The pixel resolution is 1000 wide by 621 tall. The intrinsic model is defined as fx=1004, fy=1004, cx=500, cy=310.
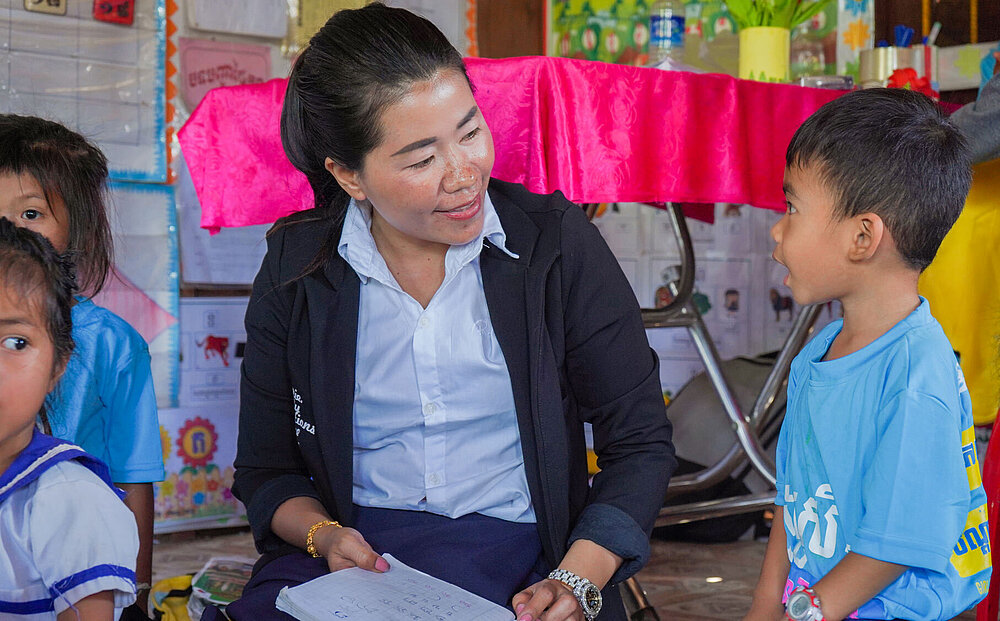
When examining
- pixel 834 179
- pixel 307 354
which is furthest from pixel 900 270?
pixel 307 354

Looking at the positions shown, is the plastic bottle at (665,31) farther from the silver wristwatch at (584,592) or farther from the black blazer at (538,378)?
the silver wristwatch at (584,592)

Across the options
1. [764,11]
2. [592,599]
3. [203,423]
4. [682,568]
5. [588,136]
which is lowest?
[682,568]

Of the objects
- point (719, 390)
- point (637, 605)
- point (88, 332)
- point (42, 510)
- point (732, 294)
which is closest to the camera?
point (42, 510)

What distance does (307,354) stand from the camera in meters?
A: 1.15

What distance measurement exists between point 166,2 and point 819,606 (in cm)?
219

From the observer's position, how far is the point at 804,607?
92 centimetres

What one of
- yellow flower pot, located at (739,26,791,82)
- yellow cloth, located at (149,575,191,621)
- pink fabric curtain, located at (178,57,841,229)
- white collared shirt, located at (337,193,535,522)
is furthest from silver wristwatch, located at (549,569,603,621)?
yellow flower pot, located at (739,26,791,82)

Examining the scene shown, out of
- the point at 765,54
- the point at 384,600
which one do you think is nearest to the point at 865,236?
the point at 384,600

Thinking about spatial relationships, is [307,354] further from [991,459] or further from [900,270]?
[991,459]

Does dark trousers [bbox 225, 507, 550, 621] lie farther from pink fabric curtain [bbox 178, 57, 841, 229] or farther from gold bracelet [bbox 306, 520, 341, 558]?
pink fabric curtain [bbox 178, 57, 841, 229]

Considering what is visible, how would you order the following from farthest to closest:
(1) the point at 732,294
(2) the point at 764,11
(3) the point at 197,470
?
(1) the point at 732,294
(3) the point at 197,470
(2) the point at 764,11

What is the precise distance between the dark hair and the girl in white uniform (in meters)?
0.37

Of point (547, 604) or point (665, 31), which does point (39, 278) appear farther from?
point (665, 31)

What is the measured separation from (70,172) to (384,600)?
0.74 meters
